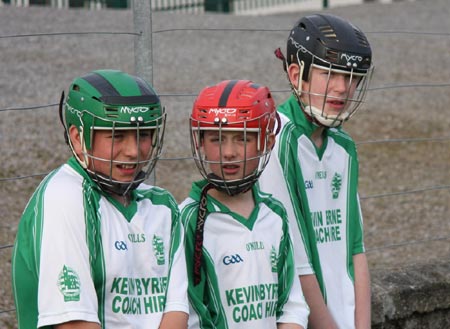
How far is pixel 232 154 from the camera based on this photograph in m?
4.08

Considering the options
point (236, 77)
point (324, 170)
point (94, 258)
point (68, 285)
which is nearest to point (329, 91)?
point (324, 170)

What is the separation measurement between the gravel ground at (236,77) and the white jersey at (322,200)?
1234 millimetres

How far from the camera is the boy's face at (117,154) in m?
3.69

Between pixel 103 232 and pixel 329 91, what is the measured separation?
1.30m

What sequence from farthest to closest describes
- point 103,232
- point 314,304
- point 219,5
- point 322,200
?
1. point 219,5
2. point 322,200
3. point 314,304
4. point 103,232

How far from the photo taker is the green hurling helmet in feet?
12.0

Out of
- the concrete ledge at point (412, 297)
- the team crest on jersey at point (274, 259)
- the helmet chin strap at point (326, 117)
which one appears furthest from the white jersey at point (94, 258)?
the concrete ledge at point (412, 297)

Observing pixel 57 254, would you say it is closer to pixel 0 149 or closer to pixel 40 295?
pixel 40 295

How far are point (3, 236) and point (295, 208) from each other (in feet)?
12.0

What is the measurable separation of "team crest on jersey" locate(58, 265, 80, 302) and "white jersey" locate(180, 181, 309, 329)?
2.03 feet

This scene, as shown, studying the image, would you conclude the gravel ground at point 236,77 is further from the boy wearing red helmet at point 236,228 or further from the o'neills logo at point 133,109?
the o'neills logo at point 133,109

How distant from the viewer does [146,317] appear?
12.2 ft

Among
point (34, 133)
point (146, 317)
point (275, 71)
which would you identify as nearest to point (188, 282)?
point (146, 317)

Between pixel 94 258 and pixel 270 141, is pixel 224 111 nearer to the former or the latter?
pixel 270 141
